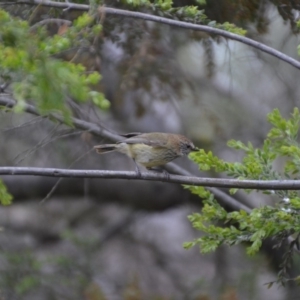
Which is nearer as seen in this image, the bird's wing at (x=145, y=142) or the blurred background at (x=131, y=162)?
the bird's wing at (x=145, y=142)

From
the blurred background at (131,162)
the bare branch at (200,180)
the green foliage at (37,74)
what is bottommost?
the blurred background at (131,162)

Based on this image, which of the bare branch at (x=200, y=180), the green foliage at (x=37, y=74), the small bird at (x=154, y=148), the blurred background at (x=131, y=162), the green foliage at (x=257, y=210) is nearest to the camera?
the green foliage at (x=37, y=74)

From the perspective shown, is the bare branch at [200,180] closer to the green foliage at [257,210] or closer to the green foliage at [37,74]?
the green foliage at [257,210]

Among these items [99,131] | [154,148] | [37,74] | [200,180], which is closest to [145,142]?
[154,148]

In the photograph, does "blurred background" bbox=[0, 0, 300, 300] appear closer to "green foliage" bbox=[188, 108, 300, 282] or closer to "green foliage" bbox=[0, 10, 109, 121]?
"green foliage" bbox=[188, 108, 300, 282]

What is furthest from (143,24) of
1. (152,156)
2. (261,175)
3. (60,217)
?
(60,217)

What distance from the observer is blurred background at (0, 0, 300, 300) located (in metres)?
5.85

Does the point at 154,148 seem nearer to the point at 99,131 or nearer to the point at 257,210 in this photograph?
the point at 99,131

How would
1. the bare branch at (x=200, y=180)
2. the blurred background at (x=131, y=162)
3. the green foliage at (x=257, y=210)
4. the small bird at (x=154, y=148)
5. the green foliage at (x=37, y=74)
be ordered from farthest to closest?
the blurred background at (x=131, y=162) → the small bird at (x=154, y=148) → the green foliage at (x=257, y=210) → the bare branch at (x=200, y=180) → the green foliage at (x=37, y=74)

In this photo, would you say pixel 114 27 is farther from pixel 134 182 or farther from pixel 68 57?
pixel 134 182

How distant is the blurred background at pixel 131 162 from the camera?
5848 millimetres

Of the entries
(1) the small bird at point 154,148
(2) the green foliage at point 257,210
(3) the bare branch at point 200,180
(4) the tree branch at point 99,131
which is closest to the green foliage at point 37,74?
(3) the bare branch at point 200,180

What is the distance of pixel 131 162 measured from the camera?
7.88 meters

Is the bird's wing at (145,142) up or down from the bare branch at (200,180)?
down
